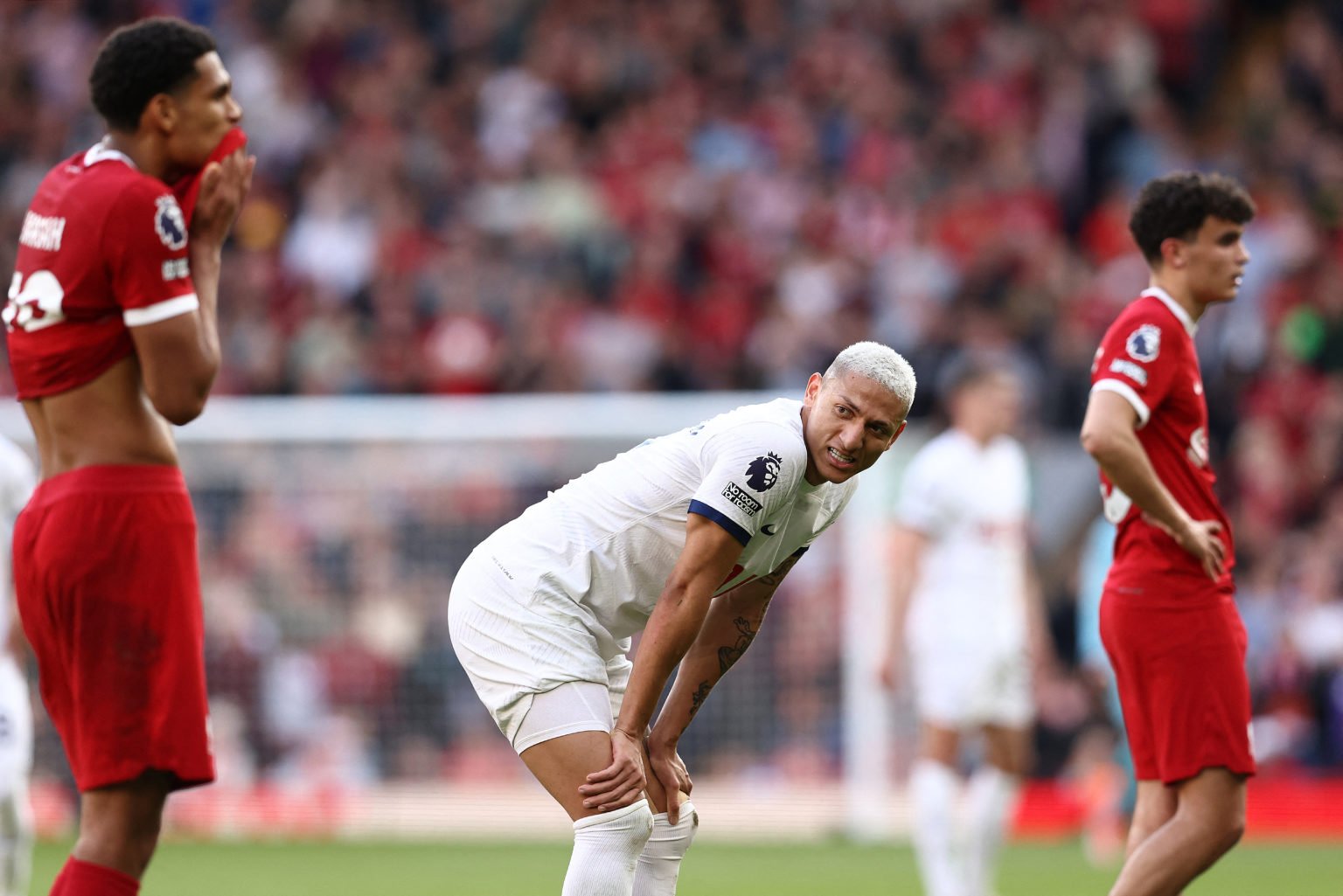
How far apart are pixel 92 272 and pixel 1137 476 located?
11.1 feet

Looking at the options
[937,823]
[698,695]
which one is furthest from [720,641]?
[937,823]

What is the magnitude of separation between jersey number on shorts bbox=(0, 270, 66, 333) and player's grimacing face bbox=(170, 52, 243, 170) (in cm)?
50

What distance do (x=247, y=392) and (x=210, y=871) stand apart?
590cm

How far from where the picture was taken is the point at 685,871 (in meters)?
11.6

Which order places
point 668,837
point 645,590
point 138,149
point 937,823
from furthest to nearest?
point 937,823 < point 668,837 < point 645,590 < point 138,149

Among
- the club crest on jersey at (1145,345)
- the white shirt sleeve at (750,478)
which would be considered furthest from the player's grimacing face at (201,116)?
the club crest on jersey at (1145,345)

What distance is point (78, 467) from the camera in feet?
16.4

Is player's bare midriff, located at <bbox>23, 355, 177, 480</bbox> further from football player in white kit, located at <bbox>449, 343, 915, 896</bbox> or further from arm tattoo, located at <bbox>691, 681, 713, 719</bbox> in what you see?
arm tattoo, located at <bbox>691, 681, 713, 719</bbox>

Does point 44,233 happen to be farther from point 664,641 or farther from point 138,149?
point 664,641

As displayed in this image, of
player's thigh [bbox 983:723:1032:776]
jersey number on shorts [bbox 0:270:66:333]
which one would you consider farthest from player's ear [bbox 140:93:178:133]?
player's thigh [bbox 983:723:1032:776]

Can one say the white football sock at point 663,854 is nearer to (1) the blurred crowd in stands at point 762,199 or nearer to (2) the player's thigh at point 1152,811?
(2) the player's thigh at point 1152,811

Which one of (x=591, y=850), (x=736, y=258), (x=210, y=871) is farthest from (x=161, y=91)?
(x=736, y=258)

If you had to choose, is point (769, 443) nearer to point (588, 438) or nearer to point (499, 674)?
point (499, 674)

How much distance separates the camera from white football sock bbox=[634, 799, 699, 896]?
5.92 m
